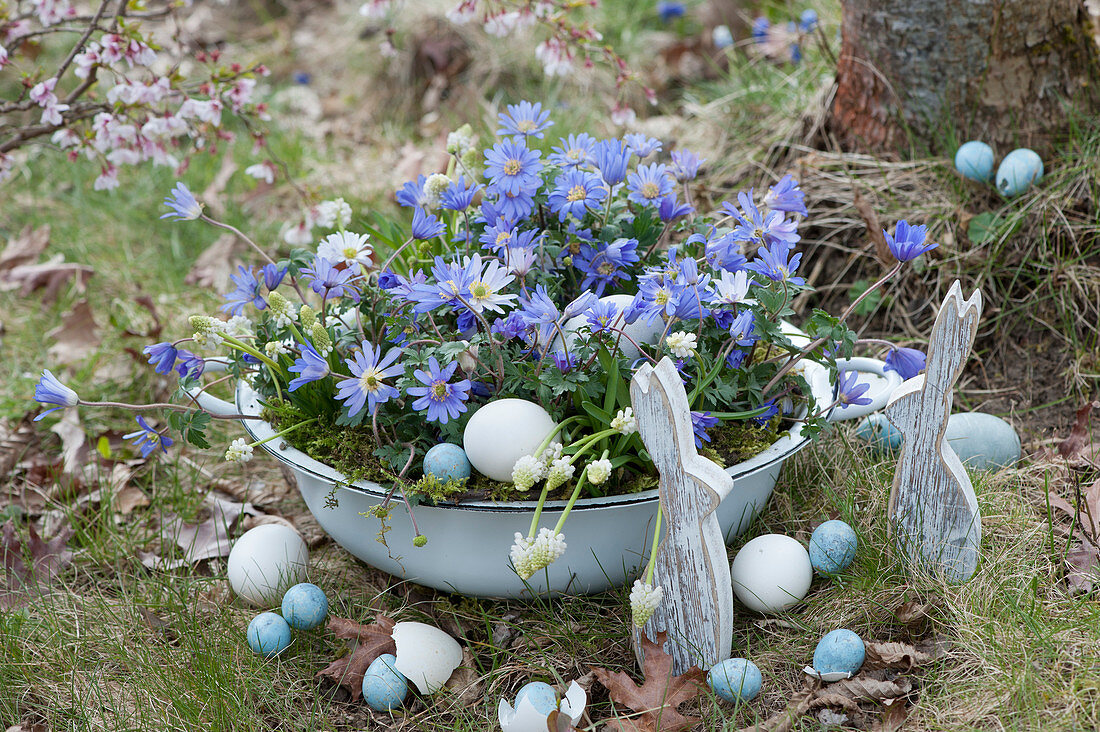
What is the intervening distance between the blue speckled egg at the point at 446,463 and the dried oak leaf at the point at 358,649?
353 millimetres

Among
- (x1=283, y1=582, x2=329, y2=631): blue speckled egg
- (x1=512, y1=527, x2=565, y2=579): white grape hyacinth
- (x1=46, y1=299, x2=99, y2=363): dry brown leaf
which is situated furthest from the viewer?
(x1=46, y1=299, x2=99, y2=363): dry brown leaf

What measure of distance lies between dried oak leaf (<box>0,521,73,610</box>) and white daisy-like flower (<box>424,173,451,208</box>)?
3.68 feet

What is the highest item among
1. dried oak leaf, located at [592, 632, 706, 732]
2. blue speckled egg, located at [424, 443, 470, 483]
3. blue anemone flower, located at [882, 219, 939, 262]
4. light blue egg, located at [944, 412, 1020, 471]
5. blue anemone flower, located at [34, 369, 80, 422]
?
blue anemone flower, located at [882, 219, 939, 262]

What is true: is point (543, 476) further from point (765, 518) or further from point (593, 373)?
point (765, 518)

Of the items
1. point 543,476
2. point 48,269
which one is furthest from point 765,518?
point 48,269

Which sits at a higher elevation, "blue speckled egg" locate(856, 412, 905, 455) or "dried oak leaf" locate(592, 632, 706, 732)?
"blue speckled egg" locate(856, 412, 905, 455)

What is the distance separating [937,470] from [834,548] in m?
0.24

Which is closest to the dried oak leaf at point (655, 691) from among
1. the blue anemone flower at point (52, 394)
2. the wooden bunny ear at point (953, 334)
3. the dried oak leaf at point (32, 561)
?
the wooden bunny ear at point (953, 334)

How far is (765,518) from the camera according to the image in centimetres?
192

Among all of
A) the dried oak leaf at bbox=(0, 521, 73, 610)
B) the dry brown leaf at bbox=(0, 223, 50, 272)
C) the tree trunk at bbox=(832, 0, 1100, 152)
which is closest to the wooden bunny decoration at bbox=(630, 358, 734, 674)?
the dried oak leaf at bbox=(0, 521, 73, 610)

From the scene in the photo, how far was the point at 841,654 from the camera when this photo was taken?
5.06 feet

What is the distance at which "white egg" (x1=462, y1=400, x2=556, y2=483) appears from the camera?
4.87ft

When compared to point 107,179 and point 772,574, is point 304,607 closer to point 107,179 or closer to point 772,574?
point 772,574

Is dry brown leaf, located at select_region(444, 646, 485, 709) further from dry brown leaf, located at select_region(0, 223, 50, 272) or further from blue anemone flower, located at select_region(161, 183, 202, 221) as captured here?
dry brown leaf, located at select_region(0, 223, 50, 272)
